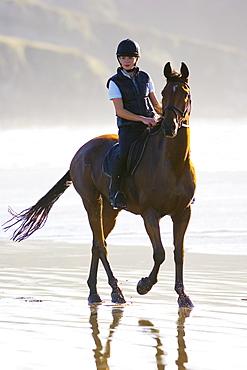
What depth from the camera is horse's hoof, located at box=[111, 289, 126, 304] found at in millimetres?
7969

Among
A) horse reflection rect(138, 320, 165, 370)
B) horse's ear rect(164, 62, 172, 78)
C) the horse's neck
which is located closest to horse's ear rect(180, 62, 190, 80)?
horse's ear rect(164, 62, 172, 78)

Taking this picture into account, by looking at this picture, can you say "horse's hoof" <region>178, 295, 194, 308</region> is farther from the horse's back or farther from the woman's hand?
the horse's back

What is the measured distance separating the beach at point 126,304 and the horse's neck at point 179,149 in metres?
1.32

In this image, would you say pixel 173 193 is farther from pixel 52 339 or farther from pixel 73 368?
pixel 73 368

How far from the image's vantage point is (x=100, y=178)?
8695 millimetres

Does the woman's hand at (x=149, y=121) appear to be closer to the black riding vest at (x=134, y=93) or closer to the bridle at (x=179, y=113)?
the black riding vest at (x=134, y=93)

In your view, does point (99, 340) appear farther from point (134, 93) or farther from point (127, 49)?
point (127, 49)

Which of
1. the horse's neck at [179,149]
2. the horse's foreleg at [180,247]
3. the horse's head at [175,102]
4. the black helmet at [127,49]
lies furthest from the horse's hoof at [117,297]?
the black helmet at [127,49]

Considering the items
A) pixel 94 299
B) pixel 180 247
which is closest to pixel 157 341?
pixel 180 247

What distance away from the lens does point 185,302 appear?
7523 millimetres

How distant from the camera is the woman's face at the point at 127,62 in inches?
314

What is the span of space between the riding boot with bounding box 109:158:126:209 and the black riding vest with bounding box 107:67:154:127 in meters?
0.44

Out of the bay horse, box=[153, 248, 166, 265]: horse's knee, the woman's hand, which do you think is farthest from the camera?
the woman's hand

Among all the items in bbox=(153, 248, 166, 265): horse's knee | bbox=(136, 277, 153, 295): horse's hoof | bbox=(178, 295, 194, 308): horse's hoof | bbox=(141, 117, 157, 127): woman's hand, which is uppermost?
bbox=(141, 117, 157, 127): woman's hand
